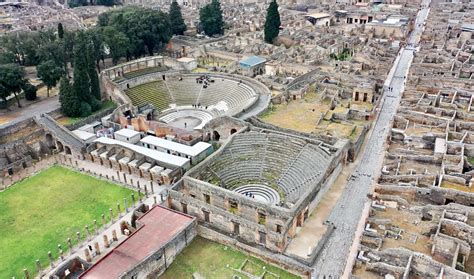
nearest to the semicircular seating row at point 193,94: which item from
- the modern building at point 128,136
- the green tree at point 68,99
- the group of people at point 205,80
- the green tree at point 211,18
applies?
the group of people at point 205,80

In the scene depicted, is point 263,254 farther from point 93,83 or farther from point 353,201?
point 93,83

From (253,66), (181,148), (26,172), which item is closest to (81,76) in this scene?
(26,172)

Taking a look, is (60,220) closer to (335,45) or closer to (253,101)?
(253,101)

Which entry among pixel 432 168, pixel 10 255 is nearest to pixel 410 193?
pixel 432 168

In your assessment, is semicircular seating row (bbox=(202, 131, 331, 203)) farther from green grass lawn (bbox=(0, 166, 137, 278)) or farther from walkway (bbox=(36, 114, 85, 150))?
A: walkway (bbox=(36, 114, 85, 150))

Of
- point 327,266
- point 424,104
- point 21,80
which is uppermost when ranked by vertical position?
point 21,80

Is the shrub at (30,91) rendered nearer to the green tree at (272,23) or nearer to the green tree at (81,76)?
the green tree at (81,76)
